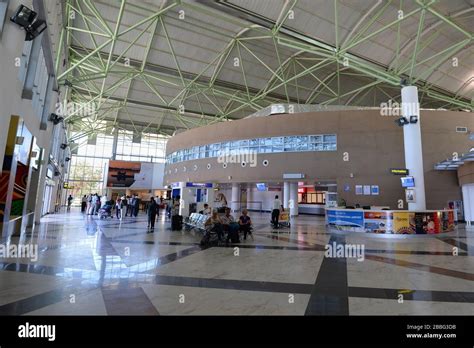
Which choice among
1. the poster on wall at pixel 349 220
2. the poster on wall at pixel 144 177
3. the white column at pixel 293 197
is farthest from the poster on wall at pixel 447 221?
the poster on wall at pixel 144 177

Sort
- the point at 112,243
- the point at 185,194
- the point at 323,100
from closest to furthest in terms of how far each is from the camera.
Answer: the point at 112,243 < the point at 185,194 < the point at 323,100

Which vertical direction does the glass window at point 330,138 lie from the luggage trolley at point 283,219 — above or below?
above

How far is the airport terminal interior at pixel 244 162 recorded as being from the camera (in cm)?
441

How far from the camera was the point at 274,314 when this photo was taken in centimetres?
323

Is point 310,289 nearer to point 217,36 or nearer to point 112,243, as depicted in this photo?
point 112,243

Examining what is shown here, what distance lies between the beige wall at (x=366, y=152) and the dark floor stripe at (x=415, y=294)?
Result: 52.9 ft

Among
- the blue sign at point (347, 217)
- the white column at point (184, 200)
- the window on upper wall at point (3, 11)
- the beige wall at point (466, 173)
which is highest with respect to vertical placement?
the window on upper wall at point (3, 11)

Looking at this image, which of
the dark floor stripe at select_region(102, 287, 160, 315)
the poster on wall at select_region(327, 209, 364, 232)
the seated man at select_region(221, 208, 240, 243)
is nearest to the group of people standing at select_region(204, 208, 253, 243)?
the seated man at select_region(221, 208, 240, 243)

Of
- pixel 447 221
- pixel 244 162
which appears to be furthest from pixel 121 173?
pixel 447 221

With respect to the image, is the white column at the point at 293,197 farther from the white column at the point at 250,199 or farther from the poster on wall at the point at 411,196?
the poster on wall at the point at 411,196

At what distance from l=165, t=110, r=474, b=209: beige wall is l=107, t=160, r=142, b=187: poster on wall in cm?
2256

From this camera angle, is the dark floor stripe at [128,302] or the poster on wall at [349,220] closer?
the dark floor stripe at [128,302]

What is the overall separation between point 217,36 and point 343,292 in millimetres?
22908

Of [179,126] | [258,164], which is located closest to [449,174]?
[258,164]
